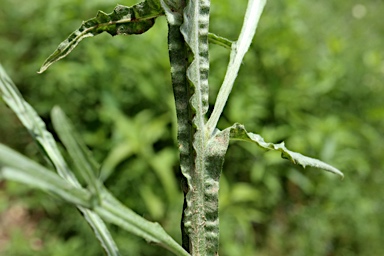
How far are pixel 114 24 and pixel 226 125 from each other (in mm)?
1533

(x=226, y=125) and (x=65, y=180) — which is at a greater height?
(x=65, y=180)

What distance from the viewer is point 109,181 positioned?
1.82 meters

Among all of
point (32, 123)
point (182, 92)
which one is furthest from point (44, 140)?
point (182, 92)

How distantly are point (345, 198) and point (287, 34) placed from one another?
27.6 inches

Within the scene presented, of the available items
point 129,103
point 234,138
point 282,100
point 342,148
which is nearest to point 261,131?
point 282,100

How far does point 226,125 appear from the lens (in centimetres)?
195

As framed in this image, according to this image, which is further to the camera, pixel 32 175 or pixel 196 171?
pixel 196 171

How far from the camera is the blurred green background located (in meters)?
1.80

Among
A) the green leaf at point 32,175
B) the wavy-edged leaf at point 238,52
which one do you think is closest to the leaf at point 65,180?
the green leaf at point 32,175

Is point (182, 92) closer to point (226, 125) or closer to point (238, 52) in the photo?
point (238, 52)

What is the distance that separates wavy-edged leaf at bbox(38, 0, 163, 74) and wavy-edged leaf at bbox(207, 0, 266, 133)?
0.23ft

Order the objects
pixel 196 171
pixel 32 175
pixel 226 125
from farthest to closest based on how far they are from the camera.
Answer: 1. pixel 226 125
2. pixel 196 171
3. pixel 32 175

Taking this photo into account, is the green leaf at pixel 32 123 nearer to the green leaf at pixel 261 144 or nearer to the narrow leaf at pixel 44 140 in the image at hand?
the narrow leaf at pixel 44 140

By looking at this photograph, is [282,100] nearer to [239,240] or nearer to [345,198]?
[345,198]
